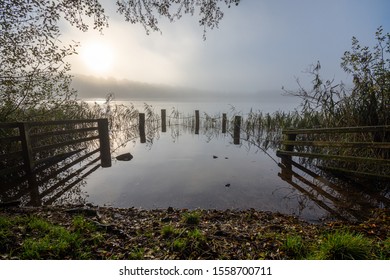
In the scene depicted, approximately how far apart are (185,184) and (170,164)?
2309mm

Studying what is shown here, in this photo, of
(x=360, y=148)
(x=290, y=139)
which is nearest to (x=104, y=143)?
(x=290, y=139)

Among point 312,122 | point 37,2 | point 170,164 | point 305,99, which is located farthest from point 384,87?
point 37,2

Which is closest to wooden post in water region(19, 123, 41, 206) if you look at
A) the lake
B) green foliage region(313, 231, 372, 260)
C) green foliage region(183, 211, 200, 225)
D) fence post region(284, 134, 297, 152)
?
the lake

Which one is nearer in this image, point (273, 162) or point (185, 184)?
point (185, 184)

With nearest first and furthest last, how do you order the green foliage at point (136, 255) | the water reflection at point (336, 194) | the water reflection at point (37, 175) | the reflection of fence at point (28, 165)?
1. the green foliage at point (136, 255)
2. the water reflection at point (336, 194)
3. the water reflection at point (37, 175)
4. the reflection of fence at point (28, 165)

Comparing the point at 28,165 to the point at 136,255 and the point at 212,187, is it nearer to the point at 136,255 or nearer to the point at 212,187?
the point at 212,187

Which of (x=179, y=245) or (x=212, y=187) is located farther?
(x=212, y=187)

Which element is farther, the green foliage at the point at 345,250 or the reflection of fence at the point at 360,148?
the reflection of fence at the point at 360,148

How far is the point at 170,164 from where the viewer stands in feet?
27.0

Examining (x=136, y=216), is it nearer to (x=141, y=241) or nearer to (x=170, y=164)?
(x=141, y=241)

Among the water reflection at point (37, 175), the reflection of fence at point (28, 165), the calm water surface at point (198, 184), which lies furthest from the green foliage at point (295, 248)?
the reflection of fence at point (28, 165)

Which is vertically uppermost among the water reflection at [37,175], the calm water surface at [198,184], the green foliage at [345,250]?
the green foliage at [345,250]

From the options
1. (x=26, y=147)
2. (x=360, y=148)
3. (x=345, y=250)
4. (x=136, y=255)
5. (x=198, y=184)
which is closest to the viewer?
(x=345, y=250)

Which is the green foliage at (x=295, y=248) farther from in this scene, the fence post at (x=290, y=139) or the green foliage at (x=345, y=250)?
the fence post at (x=290, y=139)
